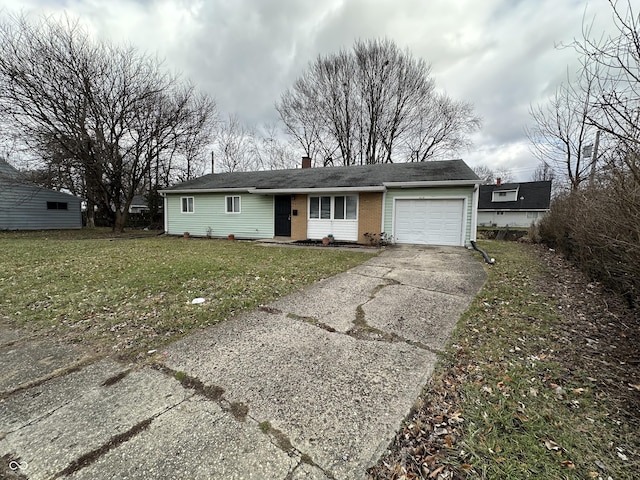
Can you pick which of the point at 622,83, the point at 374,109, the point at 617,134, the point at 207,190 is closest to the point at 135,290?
the point at 617,134

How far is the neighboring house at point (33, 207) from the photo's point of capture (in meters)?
16.5

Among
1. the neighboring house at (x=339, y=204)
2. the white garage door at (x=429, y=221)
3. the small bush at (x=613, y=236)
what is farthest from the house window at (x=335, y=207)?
the small bush at (x=613, y=236)

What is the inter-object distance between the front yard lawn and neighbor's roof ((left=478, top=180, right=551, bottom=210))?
93.1 ft

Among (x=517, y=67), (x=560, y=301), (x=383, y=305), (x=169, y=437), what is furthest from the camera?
(x=517, y=67)

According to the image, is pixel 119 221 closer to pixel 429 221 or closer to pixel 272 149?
pixel 272 149

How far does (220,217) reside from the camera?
13.7m

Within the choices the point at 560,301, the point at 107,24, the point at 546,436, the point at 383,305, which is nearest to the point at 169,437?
the point at 546,436

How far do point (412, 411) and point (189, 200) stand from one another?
14.7 meters

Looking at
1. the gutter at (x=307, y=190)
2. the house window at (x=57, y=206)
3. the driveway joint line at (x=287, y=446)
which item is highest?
the gutter at (x=307, y=190)

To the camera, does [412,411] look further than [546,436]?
Yes

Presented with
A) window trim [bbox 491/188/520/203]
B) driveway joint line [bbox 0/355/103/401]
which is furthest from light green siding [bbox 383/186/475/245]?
window trim [bbox 491/188/520/203]

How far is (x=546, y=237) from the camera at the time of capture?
11.2 meters

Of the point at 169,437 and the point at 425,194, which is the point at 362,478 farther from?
the point at 425,194

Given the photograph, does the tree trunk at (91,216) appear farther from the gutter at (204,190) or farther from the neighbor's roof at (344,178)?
the neighbor's roof at (344,178)
